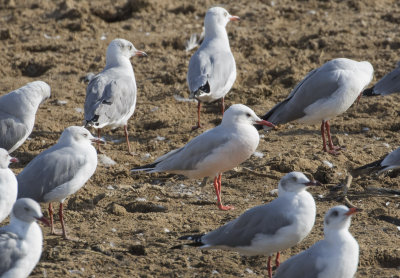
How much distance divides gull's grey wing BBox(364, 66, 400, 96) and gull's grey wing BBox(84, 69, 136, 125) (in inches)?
117

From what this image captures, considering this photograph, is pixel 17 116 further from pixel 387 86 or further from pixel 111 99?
pixel 387 86

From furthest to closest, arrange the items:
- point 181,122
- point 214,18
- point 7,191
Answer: point 214,18 → point 181,122 → point 7,191

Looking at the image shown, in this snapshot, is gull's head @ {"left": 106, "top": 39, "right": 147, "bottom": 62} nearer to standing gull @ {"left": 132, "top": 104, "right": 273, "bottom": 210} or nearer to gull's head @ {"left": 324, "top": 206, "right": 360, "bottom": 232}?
standing gull @ {"left": 132, "top": 104, "right": 273, "bottom": 210}

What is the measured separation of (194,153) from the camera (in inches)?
311

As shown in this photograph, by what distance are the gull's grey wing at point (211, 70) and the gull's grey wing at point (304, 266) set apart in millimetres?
4429

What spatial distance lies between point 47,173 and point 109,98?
102 inches

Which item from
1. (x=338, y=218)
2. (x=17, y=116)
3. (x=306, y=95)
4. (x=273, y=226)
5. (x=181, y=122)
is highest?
(x=338, y=218)

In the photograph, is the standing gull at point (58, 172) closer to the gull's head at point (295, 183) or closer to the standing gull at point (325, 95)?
the gull's head at point (295, 183)

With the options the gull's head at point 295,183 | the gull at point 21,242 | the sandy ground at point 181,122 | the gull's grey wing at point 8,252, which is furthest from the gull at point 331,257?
the gull's grey wing at point 8,252

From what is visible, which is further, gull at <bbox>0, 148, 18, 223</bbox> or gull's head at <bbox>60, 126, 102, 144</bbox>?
gull's head at <bbox>60, 126, 102, 144</bbox>

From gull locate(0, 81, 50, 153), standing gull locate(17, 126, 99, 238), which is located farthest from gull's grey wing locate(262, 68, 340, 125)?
standing gull locate(17, 126, 99, 238)

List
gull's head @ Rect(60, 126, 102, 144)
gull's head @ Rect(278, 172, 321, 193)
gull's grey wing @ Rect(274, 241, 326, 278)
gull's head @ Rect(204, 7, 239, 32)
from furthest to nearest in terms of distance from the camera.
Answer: gull's head @ Rect(204, 7, 239, 32) → gull's head @ Rect(60, 126, 102, 144) → gull's head @ Rect(278, 172, 321, 193) → gull's grey wing @ Rect(274, 241, 326, 278)

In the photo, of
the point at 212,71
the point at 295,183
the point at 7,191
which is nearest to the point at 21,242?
the point at 7,191

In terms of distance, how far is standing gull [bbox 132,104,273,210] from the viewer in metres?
7.72
